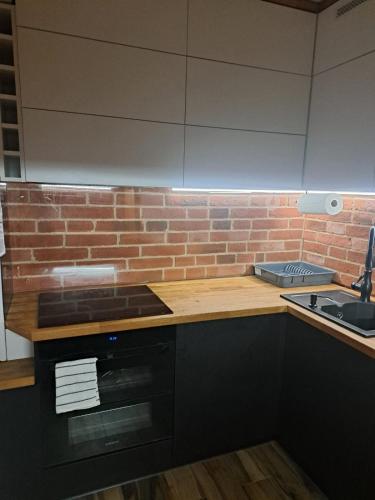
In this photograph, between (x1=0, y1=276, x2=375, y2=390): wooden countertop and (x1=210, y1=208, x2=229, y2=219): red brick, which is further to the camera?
(x1=210, y1=208, x2=229, y2=219): red brick

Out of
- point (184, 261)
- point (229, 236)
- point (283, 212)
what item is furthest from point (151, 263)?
point (283, 212)

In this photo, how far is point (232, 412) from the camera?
5.78 feet

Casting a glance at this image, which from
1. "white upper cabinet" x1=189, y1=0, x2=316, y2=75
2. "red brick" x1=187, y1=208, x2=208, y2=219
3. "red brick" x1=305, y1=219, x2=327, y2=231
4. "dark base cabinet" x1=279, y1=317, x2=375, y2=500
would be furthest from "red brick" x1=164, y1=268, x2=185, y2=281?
"white upper cabinet" x1=189, y1=0, x2=316, y2=75

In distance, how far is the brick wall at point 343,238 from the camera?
1927 mm

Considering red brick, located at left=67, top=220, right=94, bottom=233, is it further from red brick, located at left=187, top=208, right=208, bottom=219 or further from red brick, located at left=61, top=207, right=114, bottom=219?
red brick, located at left=187, top=208, right=208, bottom=219

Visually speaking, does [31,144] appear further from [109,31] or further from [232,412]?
[232,412]

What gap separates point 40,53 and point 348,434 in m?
2.04

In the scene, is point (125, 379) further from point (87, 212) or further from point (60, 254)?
point (87, 212)

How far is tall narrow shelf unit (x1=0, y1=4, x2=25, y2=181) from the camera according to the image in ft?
4.61

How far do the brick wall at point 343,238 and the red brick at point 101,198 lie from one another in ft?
4.36

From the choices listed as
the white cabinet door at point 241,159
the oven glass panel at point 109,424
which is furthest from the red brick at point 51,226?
the oven glass panel at point 109,424

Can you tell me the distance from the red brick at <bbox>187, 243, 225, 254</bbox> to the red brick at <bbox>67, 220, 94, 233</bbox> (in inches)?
23.7

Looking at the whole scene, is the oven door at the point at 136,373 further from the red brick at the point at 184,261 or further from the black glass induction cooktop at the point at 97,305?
the red brick at the point at 184,261

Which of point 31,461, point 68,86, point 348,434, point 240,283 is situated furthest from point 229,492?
point 68,86
